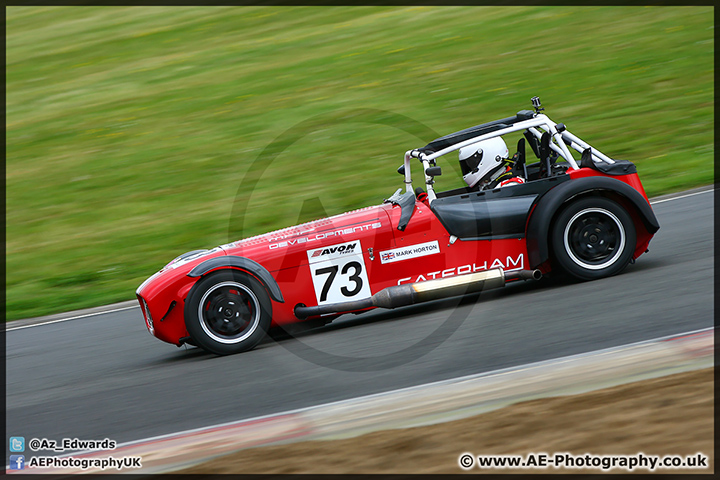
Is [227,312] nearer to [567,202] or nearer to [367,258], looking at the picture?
[367,258]

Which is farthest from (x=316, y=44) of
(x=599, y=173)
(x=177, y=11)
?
(x=599, y=173)

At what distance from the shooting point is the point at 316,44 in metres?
20.3

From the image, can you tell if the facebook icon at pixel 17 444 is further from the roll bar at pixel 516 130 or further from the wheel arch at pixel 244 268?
the roll bar at pixel 516 130

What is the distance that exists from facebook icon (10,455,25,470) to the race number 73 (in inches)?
102

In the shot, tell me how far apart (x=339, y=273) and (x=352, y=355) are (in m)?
0.86

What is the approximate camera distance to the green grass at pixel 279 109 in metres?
11.5

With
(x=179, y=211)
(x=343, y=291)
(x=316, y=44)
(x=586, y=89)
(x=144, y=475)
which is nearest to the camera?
(x=144, y=475)

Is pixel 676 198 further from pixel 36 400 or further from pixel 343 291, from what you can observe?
pixel 36 400

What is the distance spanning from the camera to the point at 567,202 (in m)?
6.25

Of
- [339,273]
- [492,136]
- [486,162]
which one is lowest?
[339,273]

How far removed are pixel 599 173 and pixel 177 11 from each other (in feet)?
74.5

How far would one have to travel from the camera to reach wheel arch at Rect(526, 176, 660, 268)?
618 cm

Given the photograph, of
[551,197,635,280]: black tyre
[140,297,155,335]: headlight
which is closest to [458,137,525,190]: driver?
[551,197,635,280]: black tyre

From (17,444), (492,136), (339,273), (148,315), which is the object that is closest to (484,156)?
(492,136)
